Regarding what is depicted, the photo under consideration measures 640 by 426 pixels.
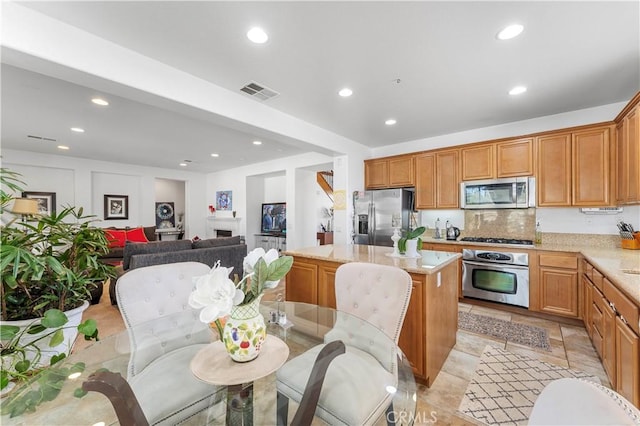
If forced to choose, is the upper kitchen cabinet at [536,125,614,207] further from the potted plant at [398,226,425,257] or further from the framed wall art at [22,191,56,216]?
the framed wall art at [22,191,56,216]

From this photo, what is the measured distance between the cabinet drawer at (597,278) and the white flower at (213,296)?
2902mm

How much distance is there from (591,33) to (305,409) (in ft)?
Answer: 10.2

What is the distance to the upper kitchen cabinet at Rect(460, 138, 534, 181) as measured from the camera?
11.6 ft

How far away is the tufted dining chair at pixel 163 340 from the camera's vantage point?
125 centimetres

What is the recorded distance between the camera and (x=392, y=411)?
1.28 meters

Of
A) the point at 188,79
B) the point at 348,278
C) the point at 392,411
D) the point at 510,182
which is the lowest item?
the point at 392,411

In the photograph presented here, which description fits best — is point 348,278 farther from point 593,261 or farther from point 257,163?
point 257,163

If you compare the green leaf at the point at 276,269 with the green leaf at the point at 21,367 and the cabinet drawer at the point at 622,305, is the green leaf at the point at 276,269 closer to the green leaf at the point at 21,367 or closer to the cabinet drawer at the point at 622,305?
the green leaf at the point at 21,367

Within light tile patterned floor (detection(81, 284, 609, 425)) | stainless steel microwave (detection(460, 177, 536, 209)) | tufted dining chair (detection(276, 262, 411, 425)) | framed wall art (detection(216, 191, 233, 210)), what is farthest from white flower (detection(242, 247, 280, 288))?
framed wall art (detection(216, 191, 233, 210))

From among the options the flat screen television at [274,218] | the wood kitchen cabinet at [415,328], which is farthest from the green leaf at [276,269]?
the flat screen television at [274,218]

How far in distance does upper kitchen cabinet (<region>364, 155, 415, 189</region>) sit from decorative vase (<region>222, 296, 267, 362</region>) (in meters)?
3.97

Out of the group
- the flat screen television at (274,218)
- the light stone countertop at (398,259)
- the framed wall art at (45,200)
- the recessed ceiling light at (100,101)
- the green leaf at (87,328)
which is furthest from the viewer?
the flat screen television at (274,218)

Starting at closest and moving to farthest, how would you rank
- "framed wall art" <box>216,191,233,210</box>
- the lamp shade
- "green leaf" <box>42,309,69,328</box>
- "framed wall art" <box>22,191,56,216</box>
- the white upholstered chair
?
the white upholstered chair
"green leaf" <box>42,309,69,328</box>
the lamp shade
"framed wall art" <box>22,191,56,216</box>
"framed wall art" <box>216,191,233,210</box>

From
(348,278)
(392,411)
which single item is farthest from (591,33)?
(392,411)
